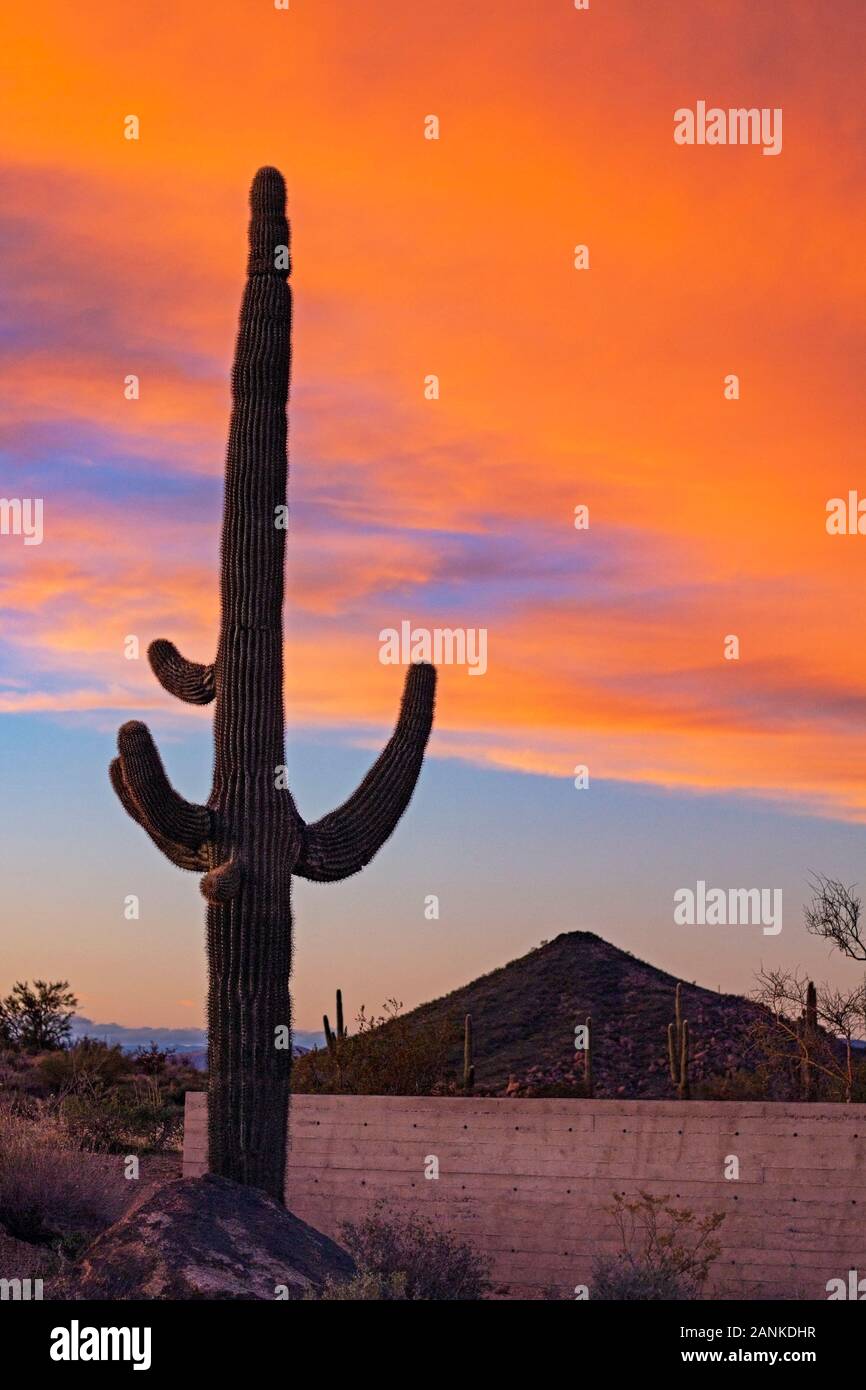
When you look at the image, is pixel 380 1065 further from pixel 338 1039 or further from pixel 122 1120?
pixel 122 1120

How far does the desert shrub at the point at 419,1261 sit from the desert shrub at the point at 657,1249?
4.01 feet

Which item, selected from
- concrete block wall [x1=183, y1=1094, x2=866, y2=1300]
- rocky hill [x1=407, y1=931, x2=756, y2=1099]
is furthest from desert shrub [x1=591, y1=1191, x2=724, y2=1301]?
rocky hill [x1=407, y1=931, x2=756, y2=1099]

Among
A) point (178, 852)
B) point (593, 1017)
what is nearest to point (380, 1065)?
point (178, 852)

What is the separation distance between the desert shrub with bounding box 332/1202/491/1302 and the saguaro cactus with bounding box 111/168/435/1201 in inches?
41.2

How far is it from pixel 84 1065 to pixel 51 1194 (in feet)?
55.0

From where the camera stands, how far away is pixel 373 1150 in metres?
18.8

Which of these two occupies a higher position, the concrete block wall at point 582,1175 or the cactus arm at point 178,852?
the cactus arm at point 178,852

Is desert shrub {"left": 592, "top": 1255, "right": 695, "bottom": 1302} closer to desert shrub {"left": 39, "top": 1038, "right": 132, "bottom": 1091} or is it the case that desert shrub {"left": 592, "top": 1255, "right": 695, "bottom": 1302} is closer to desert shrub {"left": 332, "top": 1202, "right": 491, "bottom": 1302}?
desert shrub {"left": 332, "top": 1202, "right": 491, "bottom": 1302}

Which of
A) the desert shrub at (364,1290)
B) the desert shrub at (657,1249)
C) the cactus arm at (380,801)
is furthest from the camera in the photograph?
the cactus arm at (380,801)

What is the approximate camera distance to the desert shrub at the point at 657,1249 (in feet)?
47.4

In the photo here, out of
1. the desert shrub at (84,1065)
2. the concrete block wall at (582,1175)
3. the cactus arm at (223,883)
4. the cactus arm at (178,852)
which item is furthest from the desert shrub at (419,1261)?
the desert shrub at (84,1065)

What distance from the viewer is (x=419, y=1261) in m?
15.5

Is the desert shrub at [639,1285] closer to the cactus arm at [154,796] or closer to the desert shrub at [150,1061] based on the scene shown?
the cactus arm at [154,796]
